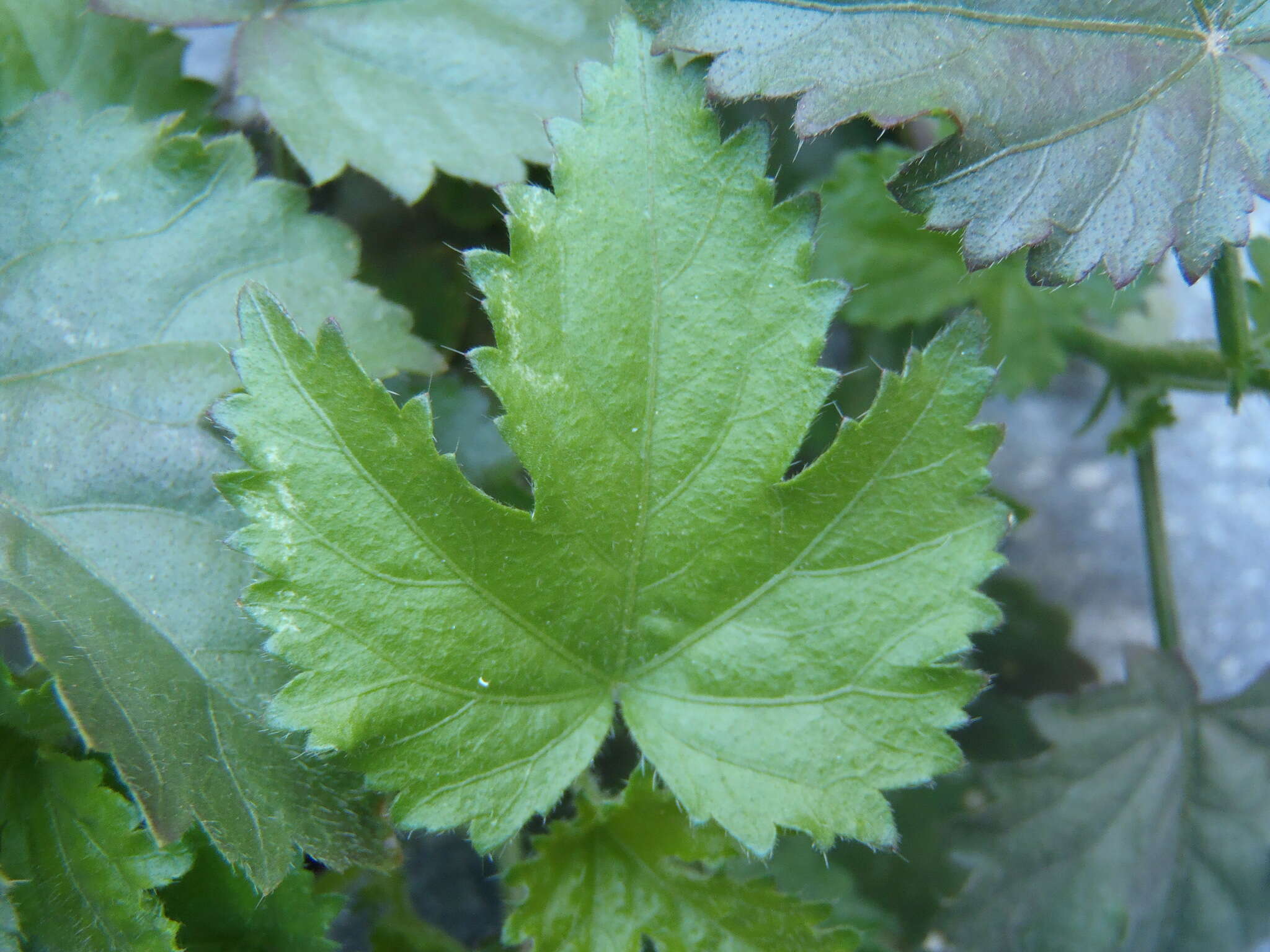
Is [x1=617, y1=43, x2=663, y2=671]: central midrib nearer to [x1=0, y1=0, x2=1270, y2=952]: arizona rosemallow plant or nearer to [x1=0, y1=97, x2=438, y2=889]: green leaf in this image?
[x1=0, y1=0, x2=1270, y2=952]: arizona rosemallow plant

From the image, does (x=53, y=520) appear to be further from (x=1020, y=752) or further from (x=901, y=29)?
(x=1020, y=752)

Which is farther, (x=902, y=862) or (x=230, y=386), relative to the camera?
(x=902, y=862)

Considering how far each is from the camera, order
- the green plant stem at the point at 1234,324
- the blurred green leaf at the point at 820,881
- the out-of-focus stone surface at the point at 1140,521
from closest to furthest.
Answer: the green plant stem at the point at 1234,324
the blurred green leaf at the point at 820,881
the out-of-focus stone surface at the point at 1140,521

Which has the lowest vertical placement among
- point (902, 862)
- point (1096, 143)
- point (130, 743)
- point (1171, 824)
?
point (902, 862)

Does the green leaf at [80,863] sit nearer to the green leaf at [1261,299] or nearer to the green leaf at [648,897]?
the green leaf at [648,897]

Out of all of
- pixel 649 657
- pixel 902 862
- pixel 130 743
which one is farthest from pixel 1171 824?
pixel 130 743

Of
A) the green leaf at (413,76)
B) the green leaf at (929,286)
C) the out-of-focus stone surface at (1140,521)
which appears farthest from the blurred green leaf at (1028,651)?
the green leaf at (413,76)
